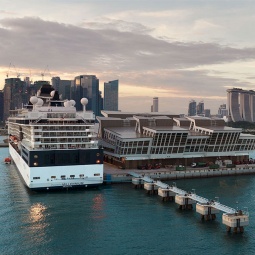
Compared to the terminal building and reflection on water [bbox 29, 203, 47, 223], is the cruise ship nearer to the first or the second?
reflection on water [bbox 29, 203, 47, 223]

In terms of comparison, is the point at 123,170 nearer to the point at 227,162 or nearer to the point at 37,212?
the point at 227,162

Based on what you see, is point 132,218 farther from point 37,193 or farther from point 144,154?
point 144,154

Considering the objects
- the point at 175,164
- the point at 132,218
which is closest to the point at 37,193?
the point at 132,218

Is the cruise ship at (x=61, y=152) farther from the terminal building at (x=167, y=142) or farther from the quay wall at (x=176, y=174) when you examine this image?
the terminal building at (x=167, y=142)

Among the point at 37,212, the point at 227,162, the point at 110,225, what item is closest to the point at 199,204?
the point at 110,225

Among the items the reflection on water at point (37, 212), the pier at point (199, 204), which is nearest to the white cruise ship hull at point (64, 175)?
the reflection on water at point (37, 212)

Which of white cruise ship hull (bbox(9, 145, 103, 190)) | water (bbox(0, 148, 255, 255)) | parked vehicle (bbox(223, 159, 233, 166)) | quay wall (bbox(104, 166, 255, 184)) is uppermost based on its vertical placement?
white cruise ship hull (bbox(9, 145, 103, 190))

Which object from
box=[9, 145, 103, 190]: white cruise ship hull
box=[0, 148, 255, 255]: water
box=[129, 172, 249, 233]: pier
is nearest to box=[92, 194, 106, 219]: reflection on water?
box=[0, 148, 255, 255]: water
